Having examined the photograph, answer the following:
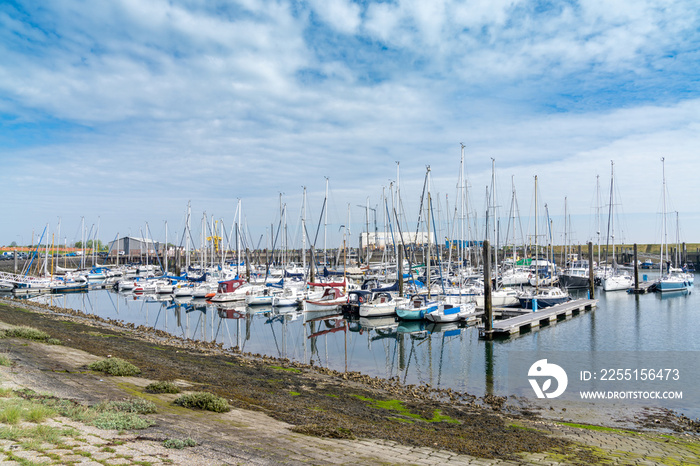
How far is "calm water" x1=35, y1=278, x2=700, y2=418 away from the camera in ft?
76.1

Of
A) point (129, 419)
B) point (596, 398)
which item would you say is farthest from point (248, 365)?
point (596, 398)

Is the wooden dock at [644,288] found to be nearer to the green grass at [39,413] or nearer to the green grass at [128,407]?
the green grass at [128,407]

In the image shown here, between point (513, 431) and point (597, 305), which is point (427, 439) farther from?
point (597, 305)

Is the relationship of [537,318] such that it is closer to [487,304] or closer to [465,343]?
A: [487,304]

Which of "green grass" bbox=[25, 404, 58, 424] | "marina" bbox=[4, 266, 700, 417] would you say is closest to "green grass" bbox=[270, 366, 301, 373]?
"marina" bbox=[4, 266, 700, 417]

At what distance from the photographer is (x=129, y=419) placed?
10.1 meters

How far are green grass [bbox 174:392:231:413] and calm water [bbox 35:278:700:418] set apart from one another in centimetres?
1245

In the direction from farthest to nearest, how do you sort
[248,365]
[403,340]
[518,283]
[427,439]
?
1. [518,283]
2. [403,340]
3. [248,365]
4. [427,439]

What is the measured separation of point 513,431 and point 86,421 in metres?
11.5

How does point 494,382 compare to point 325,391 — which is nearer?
point 325,391

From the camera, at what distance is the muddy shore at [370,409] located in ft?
38.0

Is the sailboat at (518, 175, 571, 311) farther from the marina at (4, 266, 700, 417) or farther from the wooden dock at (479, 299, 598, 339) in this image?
the marina at (4, 266, 700, 417)

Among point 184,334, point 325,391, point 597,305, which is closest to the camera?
point 325,391

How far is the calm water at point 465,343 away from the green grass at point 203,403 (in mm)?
12445
